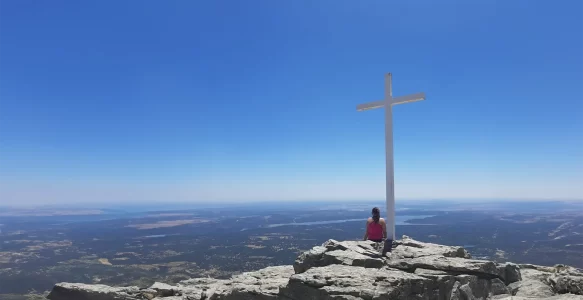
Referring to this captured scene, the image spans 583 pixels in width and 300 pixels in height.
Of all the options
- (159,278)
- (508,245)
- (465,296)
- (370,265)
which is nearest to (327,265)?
(370,265)

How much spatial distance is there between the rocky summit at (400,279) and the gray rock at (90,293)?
10cm

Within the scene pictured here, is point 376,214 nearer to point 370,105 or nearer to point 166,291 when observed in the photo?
point 370,105

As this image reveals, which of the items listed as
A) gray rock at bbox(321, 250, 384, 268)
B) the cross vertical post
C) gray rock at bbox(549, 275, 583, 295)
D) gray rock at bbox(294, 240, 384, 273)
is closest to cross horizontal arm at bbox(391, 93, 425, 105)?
the cross vertical post

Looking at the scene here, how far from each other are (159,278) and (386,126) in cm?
8354

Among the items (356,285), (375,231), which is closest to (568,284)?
(356,285)

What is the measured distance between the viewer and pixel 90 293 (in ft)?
41.5

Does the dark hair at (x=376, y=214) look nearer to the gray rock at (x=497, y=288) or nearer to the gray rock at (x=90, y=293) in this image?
the gray rock at (x=497, y=288)

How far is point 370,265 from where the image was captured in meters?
10.4

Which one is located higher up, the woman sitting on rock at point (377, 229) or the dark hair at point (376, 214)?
the dark hair at point (376, 214)

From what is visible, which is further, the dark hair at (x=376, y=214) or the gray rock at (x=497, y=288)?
the dark hair at (x=376, y=214)

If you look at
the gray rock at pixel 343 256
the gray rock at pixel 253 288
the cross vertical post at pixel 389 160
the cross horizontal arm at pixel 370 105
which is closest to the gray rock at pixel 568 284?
the gray rock at pixel 343 256

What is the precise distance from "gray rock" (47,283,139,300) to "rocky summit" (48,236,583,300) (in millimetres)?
104

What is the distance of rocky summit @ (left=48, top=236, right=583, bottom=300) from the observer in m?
8.68

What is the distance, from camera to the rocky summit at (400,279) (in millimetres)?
8684
